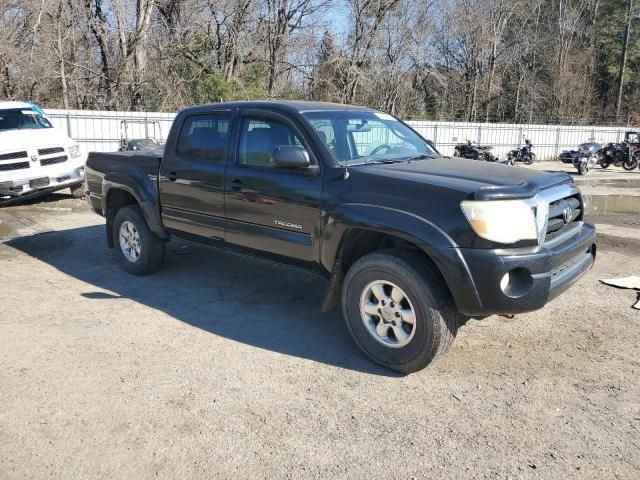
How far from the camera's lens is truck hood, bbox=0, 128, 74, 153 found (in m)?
10.2

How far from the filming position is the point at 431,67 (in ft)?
121

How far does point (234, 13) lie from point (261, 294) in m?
23.4

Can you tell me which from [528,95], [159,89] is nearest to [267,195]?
[159,89]

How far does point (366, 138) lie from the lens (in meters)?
4.83

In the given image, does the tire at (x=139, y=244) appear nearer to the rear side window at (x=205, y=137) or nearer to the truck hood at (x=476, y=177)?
the rear side window at (x=205, y=137)

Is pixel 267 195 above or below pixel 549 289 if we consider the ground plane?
above

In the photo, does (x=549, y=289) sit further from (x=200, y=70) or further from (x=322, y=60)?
(x=322, y=60)

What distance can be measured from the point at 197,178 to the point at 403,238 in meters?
2.41

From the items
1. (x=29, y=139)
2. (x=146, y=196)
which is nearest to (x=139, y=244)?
(x=146, y=196)

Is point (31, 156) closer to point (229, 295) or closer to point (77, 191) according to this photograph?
point (77, 191)

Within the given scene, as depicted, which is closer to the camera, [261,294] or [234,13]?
[261,294]

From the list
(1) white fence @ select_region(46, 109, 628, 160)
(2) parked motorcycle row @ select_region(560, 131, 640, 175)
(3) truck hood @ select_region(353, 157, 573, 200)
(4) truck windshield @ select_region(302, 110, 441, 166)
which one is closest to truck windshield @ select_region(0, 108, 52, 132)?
(1) white fence @ select_region(46, 109, 628, 160)

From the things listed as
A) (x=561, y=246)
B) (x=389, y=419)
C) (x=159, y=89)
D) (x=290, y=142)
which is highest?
(x=159, y=89)

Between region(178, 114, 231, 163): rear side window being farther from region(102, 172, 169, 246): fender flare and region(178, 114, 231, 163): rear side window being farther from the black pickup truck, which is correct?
region(102, 172, 169, 246): fender flare
